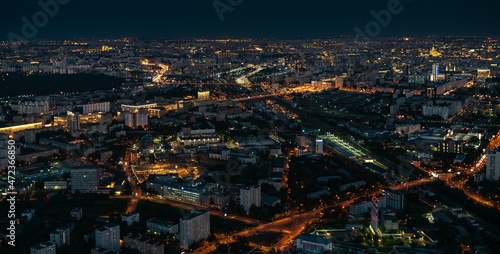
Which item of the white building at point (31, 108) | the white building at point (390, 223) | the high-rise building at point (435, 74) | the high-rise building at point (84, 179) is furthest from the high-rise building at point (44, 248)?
the high-rise building at point (435, 74)

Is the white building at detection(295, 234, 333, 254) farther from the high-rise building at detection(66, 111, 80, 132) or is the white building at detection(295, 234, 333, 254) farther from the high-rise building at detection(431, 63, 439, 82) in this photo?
the high-rise building at detection(431, 63, 439, 82)

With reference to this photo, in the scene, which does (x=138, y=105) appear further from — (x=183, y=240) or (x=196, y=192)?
(x=183, y=240)

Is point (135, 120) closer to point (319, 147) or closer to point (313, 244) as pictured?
point (319, 147)

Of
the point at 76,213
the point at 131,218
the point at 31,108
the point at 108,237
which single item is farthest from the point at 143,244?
the point at 31,108

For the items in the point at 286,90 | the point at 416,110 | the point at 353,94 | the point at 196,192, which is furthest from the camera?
the point at 286,90

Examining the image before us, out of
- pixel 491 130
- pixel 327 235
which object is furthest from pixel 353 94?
pixel 327 235

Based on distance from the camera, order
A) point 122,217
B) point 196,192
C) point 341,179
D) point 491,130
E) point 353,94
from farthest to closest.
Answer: point 353,94
point 491,130
point 341,179
point 196,192
point 122,217
